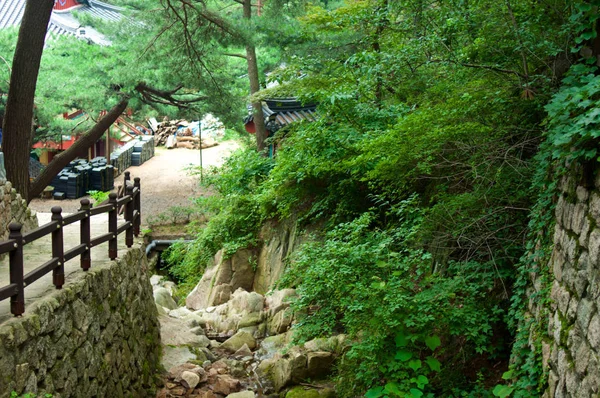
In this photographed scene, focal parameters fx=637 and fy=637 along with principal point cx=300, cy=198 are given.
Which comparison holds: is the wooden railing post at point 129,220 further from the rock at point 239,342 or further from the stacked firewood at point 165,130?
the stacked firewood at point 165,130

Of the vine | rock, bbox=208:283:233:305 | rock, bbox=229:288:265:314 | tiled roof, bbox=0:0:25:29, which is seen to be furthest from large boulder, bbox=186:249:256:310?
tiled roof, bbox=0:0:25:29

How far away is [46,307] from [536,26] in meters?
5.59

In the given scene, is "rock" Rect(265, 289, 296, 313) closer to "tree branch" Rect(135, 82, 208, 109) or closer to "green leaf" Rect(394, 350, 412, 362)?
"green leaf" Rect(394, 350, 412, 362)

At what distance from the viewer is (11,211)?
8.22 metres

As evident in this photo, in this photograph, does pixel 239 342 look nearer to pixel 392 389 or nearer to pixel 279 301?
pixel 279 301

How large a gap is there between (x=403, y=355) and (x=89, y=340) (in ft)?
10.4

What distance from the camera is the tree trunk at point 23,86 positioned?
9.98 meters

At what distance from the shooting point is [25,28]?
996 cm

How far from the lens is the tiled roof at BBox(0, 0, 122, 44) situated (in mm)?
28625

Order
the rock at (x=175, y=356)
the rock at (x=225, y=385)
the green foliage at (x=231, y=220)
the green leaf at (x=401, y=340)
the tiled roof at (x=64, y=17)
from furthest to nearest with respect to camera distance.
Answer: the tiled roof at (x=64, y=17) → the green foliage at (x=231, y=220) → the rock at (x=175, y=356) → the rock at (x=225, y=385) → the green leaf at (x=401, y=340)

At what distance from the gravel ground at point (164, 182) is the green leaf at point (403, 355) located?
489 inches

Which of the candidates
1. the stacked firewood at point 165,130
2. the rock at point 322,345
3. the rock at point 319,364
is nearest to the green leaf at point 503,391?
the rock at point 319,364

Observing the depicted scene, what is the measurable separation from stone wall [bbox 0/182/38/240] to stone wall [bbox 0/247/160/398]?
57.0 inches

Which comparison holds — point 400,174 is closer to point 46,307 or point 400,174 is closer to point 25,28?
point 46,307
